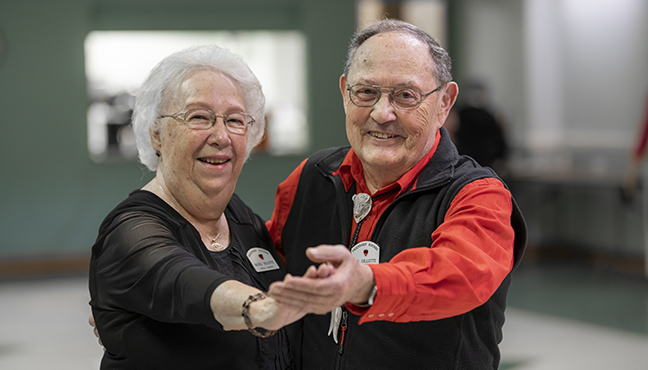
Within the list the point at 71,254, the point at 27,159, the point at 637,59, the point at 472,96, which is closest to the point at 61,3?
the point at 27,159

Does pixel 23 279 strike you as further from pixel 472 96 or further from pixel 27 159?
pixel 472 96

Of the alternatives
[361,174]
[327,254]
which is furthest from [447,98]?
[327,254]

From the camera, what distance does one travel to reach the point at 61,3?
730cm

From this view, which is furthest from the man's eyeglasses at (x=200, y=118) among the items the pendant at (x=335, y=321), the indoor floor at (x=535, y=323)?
the indoor floor at (x=535, y=323)

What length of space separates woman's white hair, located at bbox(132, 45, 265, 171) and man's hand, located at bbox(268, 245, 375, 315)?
784 millimetres

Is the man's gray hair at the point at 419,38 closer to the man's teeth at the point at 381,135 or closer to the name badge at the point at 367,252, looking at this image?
the man's teeth at the point at 381,135

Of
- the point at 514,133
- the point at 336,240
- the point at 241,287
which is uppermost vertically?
the point at 241,287

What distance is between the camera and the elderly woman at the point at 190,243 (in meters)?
1.47

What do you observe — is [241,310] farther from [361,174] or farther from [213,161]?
[361,174]

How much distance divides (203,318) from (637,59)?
6979 millimetres

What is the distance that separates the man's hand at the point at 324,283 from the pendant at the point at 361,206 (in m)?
0.64

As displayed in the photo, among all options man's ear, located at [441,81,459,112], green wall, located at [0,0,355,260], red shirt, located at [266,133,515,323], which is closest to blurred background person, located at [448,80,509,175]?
green wall, located at [0,0,355,260]

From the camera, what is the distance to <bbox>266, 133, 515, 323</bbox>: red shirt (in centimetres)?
138

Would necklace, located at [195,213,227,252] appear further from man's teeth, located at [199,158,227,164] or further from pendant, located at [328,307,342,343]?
pendant, located at [328,307,342,343]
